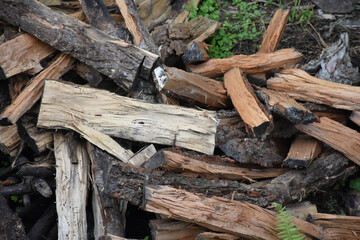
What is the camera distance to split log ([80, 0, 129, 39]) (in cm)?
381

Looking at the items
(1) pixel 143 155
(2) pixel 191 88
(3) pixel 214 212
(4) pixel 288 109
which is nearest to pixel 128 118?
(1) pixel 143 155

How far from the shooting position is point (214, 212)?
9.34ft

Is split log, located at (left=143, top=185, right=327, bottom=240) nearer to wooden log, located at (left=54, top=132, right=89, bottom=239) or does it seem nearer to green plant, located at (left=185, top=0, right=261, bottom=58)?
wooden log, located at (left=54, top=132, right=89, bottom=239)

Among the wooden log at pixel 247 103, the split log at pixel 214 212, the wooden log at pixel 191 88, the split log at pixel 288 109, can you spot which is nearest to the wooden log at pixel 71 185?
the split log at pixel 214 212

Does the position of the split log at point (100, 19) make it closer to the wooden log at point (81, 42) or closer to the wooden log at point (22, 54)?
the wooden log at point (81, 42)

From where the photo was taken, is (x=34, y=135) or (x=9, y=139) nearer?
(x=34, y=135)

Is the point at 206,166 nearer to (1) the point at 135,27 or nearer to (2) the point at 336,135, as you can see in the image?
(2) the point at 336,135

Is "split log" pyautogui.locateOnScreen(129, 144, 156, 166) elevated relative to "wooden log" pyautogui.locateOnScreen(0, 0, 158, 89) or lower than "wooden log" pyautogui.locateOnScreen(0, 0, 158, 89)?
lower

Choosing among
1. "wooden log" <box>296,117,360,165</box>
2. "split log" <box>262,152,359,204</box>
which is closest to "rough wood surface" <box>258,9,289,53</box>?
"wooden log" <box>296,117,360,165</box>

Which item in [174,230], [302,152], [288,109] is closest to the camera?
[174,230]

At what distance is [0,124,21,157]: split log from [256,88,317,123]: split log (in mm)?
2257

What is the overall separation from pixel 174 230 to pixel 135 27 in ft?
6.34

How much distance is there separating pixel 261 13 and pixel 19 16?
105 inches

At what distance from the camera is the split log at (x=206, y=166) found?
307cm
